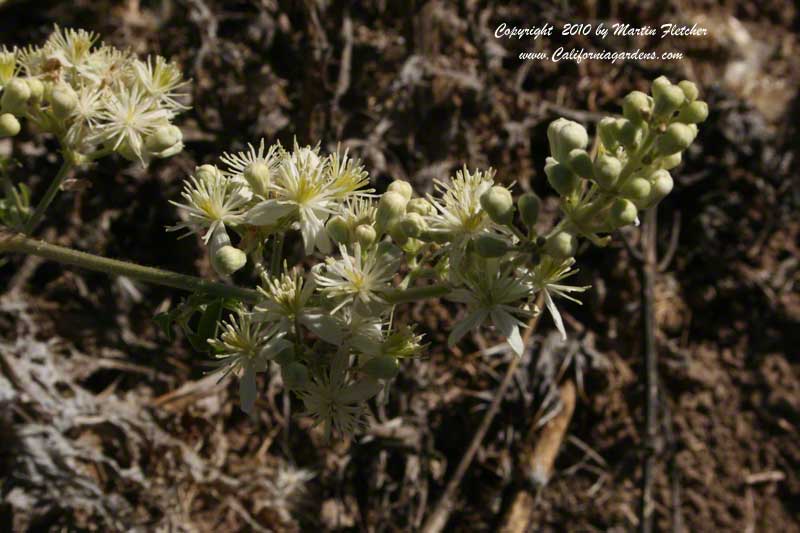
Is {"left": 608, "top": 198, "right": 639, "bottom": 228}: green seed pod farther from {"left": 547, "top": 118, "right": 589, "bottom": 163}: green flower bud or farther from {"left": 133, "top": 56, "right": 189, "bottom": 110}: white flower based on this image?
{"left": 133, "top": 56, "right": 189, "bottom": 110}: white flower

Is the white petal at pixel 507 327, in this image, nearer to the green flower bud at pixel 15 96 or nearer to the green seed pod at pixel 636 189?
the green seed pod at pixel 636 189

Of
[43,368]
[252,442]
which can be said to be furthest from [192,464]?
[43,368]

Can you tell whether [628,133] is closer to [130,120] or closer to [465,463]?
[130,120]

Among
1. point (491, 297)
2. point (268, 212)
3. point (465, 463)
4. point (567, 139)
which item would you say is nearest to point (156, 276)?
point (268, 212)

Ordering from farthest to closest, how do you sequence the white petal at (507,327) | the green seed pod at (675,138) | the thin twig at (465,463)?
the thin twig at (465,463)
the white petal at (507,327)
the green seed pod at (675,138)

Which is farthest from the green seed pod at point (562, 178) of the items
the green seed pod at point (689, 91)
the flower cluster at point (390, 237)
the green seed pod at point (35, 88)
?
the green seed pod at point (35, 88)

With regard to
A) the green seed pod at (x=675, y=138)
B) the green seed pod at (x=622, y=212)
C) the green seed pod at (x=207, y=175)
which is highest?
the green seed pod at (x=207, y=175)

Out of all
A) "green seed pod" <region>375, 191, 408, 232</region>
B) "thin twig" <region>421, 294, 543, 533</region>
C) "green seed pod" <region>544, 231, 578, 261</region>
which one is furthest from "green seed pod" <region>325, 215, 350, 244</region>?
"thin twig" <region>421, 294, 543, 533</region>
